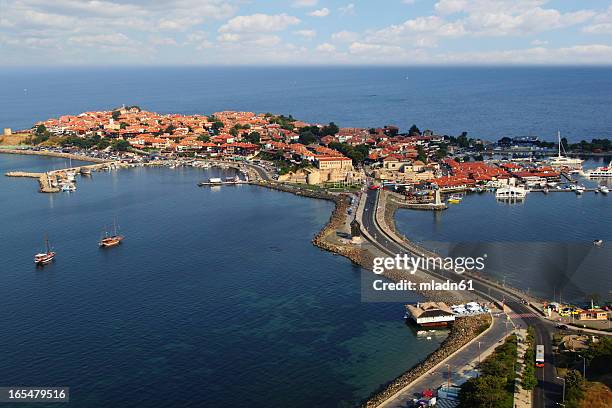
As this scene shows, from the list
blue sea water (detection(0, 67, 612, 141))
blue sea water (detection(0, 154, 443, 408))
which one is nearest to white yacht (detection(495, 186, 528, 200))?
blue sea water (detection(0, 154, 443, 408))

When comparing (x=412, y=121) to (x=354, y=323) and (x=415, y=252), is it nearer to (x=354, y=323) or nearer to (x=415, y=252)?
(x=415, y=252)

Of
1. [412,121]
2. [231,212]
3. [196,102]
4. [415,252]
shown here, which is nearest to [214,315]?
[415,252]

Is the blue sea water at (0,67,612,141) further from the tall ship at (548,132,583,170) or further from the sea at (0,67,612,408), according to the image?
the sea at (0,67,612,408)

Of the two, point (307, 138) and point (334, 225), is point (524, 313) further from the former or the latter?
point (307, 138)

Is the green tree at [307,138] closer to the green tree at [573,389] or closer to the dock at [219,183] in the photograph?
the dock at [219,183]

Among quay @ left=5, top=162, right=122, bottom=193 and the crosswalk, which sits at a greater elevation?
quay @ left=5, top=162, right=122, bottom=193

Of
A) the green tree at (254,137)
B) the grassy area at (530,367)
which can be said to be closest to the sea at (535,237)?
the grassy area at (530,367)

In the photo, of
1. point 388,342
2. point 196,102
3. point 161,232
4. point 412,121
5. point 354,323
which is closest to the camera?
point 388,342
